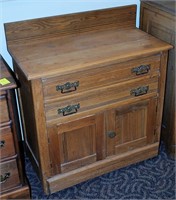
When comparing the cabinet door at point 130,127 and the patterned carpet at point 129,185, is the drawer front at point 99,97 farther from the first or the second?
the patterned carpet at point 129,185

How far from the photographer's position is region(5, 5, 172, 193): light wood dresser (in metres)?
1.65

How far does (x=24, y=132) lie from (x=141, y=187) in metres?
0.82

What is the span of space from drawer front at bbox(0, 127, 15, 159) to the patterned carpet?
1.34ft

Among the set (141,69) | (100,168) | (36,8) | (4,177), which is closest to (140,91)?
(141,69)

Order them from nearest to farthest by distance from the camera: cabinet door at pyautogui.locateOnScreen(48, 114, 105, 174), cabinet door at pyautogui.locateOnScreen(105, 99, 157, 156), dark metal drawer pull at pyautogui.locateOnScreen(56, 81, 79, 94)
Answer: dark metal drawer pull at pyautogui.locateOnScreen(56, 81, 79, 94) < cabinet door at pyautogui.locateOnScreen(48, 114, 105, 174) < cabinet door at pyautogui.locateOnScreen(105, 99, 157, 156)

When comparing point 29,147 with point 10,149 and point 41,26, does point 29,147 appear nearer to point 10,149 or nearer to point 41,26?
point 10,149

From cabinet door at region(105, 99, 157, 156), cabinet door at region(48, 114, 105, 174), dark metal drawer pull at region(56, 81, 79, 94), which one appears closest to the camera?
dark metal drawer pull at region(56, 81, 79, 94)

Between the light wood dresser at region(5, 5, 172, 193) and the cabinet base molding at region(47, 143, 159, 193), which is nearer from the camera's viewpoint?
Result: the light wood dresser at region(5, 5, 172, 193)

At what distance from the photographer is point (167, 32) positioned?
6.33 ft

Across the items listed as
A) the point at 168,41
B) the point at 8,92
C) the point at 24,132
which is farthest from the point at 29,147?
the point at 168,41

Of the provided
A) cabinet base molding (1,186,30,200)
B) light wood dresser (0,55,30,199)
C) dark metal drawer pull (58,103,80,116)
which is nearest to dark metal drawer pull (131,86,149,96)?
dark metal drawer pull (58,103,80,116)

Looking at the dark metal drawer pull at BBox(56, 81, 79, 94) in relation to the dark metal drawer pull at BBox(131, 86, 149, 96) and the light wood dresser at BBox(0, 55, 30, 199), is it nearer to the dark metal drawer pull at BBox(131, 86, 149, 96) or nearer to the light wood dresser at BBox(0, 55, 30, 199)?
the light wood dresser at BBox(0, 55, 30, 199)

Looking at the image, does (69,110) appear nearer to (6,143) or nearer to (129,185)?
(6,143)

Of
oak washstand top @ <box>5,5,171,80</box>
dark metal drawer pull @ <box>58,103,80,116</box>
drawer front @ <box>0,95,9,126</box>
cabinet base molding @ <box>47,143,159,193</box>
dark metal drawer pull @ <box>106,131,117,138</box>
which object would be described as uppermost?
oak washstand top @ <box>5,5,171,80</box>
